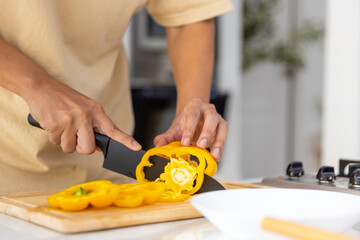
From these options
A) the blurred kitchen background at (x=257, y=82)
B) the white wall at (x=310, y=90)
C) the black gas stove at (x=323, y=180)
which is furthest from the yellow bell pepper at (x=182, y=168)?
the white wall at (x=310, y=90)

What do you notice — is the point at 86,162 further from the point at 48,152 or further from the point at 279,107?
the point at 279,107

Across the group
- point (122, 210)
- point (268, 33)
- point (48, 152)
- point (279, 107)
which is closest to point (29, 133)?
point (48, 152)

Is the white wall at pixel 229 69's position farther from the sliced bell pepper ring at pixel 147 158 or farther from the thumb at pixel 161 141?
the sliced bell pepper ring at pixel 147 158

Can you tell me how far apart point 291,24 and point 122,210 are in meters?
5.18

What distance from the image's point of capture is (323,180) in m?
1.15

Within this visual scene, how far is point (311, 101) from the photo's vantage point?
568cm

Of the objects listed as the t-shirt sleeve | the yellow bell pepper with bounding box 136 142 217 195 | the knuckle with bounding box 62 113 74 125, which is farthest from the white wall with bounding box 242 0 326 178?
the knuckle with bounding box 62 113 74 125

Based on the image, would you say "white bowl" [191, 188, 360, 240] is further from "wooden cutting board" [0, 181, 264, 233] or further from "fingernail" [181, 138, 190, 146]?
"fingernail" [181, 138, 190, 146]

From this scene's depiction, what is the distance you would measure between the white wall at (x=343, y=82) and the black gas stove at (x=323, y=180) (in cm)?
130

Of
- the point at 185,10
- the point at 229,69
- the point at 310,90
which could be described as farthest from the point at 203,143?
the point at 310,90

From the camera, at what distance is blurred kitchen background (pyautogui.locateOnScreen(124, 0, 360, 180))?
3680 millimetres

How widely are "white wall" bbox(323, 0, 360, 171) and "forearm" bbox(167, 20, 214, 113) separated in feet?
4.09

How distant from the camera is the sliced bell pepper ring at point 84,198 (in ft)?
2.71

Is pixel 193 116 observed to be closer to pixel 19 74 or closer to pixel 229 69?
pixel 19 74
